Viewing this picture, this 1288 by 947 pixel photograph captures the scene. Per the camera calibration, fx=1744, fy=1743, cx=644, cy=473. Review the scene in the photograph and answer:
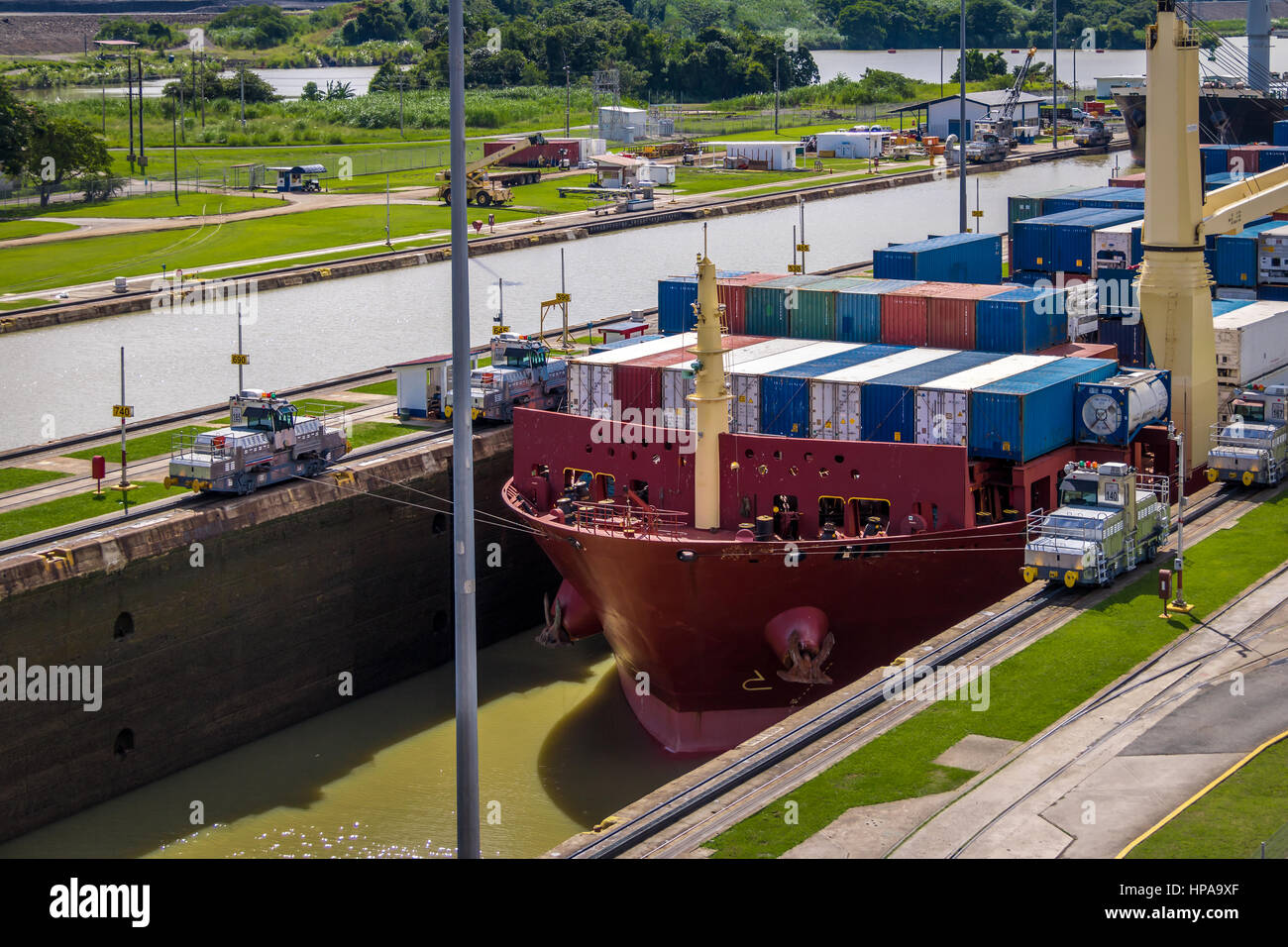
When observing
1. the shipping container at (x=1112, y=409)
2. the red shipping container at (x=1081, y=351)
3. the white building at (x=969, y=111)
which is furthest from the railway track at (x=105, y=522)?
the white building at (x=969, y=111)

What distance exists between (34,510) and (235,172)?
9270cm

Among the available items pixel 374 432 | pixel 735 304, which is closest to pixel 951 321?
pixel 735 304

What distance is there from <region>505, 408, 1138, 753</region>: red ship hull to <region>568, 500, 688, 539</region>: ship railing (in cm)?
8

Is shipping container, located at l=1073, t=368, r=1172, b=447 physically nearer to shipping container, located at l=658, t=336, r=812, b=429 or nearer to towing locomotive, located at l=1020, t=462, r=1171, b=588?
towing locomotive, located at l=1020, t=462, r=1171, b=588

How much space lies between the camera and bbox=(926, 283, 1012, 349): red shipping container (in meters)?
49.1

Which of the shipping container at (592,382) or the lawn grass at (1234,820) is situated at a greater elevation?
the shipping container at (592,382)

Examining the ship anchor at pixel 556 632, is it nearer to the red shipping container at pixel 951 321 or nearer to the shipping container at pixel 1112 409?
the red shipping container at pixel 951 321

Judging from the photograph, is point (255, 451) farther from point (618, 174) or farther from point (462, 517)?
point (618, 174)

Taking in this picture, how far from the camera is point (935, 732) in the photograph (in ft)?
109

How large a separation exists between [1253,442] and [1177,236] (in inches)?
251

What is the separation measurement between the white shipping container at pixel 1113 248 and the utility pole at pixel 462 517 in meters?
→ 39.8

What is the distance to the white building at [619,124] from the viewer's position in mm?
167875

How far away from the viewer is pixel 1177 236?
50312 mm

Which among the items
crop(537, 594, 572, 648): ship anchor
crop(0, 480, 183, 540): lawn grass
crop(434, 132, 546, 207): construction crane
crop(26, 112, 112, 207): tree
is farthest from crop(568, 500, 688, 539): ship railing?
crop(26, 112, 112, 207): tree
